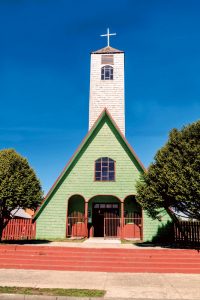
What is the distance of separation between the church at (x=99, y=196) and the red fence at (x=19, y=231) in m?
0.43

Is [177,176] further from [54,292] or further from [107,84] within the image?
[107,84]

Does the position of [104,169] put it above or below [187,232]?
above

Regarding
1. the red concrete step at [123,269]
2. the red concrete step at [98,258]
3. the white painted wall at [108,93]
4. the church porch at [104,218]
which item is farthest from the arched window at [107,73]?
the red concrete step at [123,269]

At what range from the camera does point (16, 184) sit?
15320 millimetres

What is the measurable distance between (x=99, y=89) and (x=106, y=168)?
969 cm

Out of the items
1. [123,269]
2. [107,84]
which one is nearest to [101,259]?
[123,269]

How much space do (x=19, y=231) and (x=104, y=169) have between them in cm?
750

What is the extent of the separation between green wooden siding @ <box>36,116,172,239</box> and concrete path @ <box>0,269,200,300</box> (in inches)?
322

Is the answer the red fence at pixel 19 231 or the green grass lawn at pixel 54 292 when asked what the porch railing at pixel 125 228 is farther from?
the green grass lawn at pixel 54 292

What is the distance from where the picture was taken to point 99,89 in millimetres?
26375

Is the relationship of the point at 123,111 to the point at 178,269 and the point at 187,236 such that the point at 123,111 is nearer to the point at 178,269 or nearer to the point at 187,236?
the point at 187,236

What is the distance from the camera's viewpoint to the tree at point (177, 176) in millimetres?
13375

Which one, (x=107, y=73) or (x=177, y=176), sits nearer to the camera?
(x=177, y=176)

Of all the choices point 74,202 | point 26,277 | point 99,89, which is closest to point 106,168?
→ point 74,202
